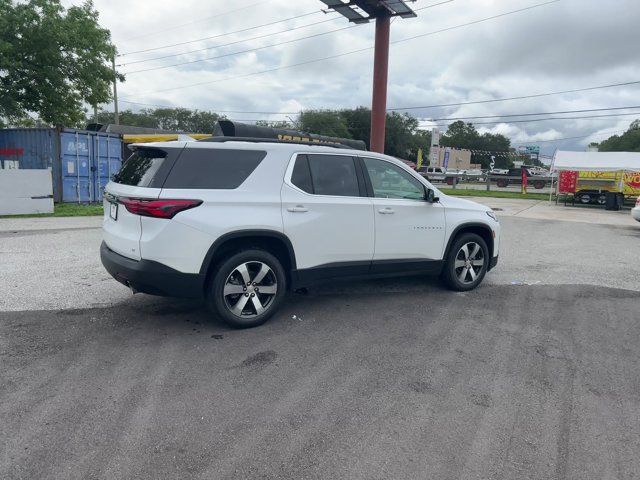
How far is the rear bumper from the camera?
13.9ft

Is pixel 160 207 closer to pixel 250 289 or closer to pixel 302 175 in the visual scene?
pixel 250 289

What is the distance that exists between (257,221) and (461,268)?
3012mm

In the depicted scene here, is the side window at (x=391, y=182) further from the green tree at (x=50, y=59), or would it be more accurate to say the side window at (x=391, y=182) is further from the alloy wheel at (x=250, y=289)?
the green tree at (x=50, y=59)

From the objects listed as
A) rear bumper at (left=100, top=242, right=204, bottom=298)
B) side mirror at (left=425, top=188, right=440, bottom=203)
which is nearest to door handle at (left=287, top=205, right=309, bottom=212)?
rear bumper at (left=100, top=242, right=204, bottom=298)

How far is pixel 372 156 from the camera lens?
551cm

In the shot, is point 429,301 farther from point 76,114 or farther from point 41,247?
point 76,114

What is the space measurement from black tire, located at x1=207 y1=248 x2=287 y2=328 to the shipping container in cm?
1445

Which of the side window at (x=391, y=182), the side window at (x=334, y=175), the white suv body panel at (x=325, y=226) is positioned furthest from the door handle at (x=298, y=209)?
the side window at (x=391, y=182)

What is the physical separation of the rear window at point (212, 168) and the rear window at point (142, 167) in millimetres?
197

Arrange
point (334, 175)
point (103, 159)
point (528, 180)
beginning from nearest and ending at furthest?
point (334, 175) < point (103, 159) < point (528, 180)

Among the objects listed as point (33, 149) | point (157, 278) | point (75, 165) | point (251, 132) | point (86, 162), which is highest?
point (251, 132)

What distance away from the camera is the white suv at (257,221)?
426 cm

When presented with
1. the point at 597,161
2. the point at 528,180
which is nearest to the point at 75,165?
the point at 597,161

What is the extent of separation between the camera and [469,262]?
623 cm
